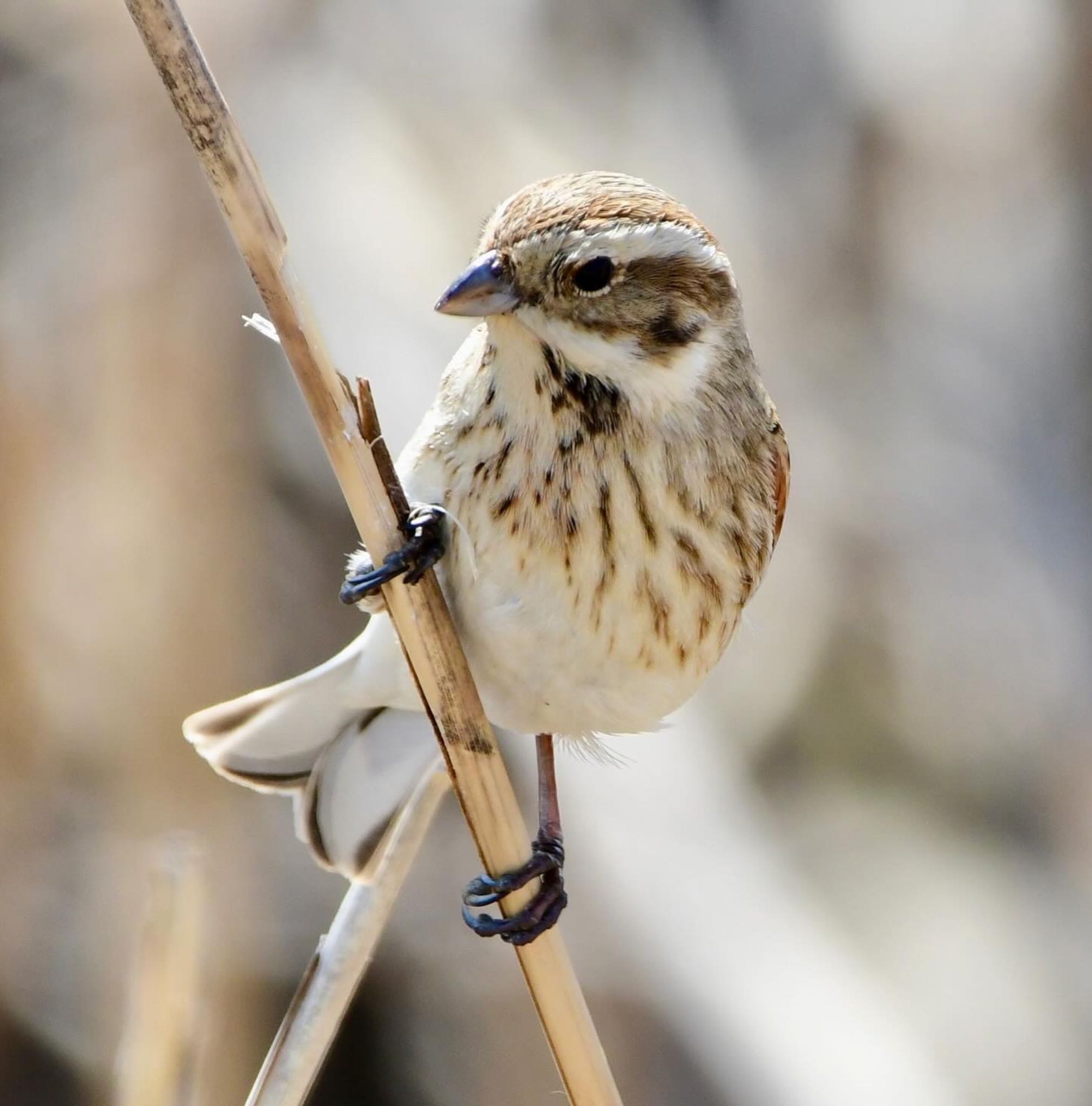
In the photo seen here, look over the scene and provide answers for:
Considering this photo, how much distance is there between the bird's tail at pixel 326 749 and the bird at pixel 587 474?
0.12m

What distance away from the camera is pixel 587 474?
166cm

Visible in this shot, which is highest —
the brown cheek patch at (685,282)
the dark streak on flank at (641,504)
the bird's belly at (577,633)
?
the brown cheek patch at (685,282)

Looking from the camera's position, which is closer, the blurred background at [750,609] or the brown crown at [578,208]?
the brown crown at [578,208]

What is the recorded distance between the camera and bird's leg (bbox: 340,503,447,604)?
1548 millimetres

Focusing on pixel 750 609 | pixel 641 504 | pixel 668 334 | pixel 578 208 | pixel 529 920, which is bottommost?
pixel 529 920

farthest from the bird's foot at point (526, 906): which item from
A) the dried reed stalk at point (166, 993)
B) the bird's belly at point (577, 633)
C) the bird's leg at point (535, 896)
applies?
the dried reed stalk at point (166, 993)

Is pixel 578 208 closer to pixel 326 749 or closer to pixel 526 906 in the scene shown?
pixel 526 906

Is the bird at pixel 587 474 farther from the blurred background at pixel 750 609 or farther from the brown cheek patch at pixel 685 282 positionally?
the blurred background at pixel 750 609

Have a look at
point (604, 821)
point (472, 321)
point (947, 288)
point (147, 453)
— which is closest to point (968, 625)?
point (947, 288)

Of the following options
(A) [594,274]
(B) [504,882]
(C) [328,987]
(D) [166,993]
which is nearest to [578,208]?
(A) [594,274]

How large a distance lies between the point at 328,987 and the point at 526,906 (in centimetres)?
26

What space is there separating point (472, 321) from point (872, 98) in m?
1.15

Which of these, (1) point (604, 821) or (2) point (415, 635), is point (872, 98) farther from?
(2) point (415, 635)

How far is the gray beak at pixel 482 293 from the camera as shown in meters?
1.47
